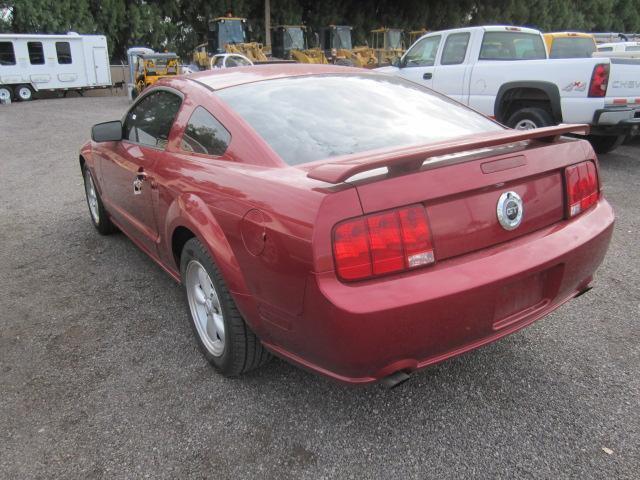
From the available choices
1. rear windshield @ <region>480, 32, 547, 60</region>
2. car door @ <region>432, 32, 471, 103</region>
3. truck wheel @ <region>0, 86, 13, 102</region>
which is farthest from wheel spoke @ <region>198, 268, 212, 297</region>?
truck wheel @ <region>0, 86, 13, 102</region>

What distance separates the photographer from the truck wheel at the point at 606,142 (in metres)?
7.90

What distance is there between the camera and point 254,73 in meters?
3.14

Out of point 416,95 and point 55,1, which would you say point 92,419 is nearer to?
point 416,95

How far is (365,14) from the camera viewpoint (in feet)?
127

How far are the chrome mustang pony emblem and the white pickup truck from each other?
4239mm

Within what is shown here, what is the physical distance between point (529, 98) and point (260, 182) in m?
6.19

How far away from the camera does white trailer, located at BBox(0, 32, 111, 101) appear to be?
2086cm

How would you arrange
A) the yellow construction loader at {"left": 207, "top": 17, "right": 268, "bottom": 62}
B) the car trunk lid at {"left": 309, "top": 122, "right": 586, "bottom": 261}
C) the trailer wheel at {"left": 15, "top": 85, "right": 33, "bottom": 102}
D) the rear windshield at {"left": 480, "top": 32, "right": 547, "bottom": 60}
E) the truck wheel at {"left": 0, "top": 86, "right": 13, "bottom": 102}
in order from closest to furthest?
the car trunk lid at {"left": 309, "top": 122, "right": 586, "bottom": 261}, the rear windshield at {"left": 480, "top": 32, "right": 547, "bottom": 60}, the truck wheel at {"left": 0, "top": 86, "right": 13, "bottom": 102}, the trailer wheel at {"left": 15, "top": 85, "right": 33, "bottom": 102}, the yellow construction loader at {"left": 207, "top": 17, "right": 268, "bottom": 62}

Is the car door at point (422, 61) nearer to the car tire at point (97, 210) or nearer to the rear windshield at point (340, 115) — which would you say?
the car tire at point (97, 210)

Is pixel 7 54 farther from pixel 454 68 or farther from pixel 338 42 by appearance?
pixel 454 68

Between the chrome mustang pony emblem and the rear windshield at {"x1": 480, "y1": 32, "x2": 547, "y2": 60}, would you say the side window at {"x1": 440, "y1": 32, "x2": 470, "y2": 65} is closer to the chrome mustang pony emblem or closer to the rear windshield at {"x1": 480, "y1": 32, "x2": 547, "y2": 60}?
the rear windshield at {"x1": 480, "y1": 32, "x2": 547, "y2": 60}

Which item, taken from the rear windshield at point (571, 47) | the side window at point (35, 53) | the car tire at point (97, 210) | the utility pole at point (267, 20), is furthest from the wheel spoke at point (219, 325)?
the utility pole at point (267, 20)

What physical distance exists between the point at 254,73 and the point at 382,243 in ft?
5.73

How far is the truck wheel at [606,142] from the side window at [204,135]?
23.3ft
